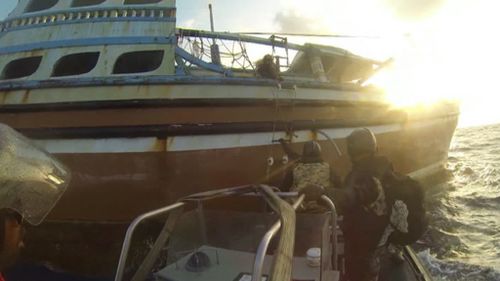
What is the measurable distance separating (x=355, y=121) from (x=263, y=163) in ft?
8.09

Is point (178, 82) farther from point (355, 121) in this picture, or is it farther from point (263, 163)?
point (355, 121)

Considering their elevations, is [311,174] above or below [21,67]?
below

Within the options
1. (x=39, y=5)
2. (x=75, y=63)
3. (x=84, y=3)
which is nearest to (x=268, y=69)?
(x=75, y=63)

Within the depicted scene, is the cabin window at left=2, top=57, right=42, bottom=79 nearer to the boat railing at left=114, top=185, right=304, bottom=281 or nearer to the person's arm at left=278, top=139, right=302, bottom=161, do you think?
the person's arm at left=278, top=139, right=302, bottom=161

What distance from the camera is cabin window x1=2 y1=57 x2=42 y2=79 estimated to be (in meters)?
6.80

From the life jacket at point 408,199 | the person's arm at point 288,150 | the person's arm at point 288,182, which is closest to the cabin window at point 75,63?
the person's arm at point 288,150

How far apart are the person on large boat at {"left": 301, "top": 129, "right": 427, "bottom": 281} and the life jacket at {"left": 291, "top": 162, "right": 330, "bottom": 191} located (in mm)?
1129

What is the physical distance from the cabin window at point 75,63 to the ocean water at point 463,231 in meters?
6.68

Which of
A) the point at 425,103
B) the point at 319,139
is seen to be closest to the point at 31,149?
the point at 319,139

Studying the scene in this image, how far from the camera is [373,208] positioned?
322cm

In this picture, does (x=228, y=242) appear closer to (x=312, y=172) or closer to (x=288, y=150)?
(x=312, y=172)

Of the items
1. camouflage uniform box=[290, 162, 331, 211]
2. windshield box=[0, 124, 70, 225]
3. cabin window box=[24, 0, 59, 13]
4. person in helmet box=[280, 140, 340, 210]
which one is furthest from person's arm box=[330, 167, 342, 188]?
cabin window box=[24, 0, 59, 13]

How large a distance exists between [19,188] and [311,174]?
134 inches

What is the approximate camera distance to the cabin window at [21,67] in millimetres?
6805
